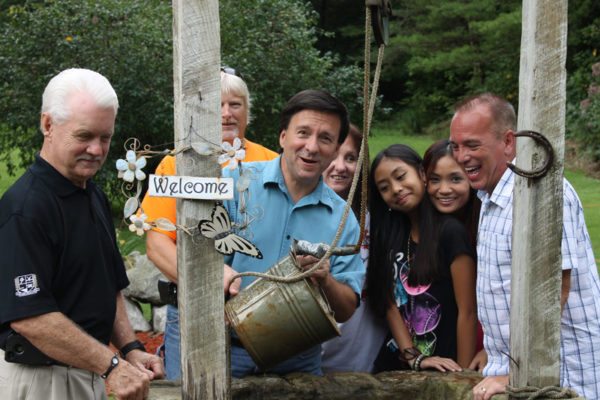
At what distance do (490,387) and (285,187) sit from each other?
3.57ft

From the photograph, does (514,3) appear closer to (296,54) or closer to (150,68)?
(296,54)

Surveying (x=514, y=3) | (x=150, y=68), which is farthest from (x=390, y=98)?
(x=150, y=68)

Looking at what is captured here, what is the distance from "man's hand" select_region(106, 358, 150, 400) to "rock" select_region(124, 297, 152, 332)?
363cm

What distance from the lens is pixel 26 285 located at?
2.01m

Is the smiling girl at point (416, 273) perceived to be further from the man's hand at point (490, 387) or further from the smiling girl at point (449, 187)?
the man's hand at point (490, 387)

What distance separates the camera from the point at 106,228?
94.0 inches

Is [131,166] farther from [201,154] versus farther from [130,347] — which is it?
[130,347]

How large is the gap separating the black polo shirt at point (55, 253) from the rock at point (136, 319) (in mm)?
3428

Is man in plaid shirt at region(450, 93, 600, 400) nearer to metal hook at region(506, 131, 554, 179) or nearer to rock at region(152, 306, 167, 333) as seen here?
metal hook at region(506, 131, 554, 179)

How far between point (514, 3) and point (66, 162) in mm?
19003

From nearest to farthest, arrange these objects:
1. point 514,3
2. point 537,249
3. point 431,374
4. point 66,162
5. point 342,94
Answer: point 66,162 < point 537,249 < point 431,374 < point 342,94 < point 514,3

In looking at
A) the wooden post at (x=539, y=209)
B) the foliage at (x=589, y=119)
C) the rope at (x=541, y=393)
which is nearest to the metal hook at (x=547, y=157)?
the wooden post at (x=539, y=209)

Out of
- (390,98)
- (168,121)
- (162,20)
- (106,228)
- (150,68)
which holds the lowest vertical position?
(106,228)

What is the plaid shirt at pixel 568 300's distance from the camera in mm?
2656
